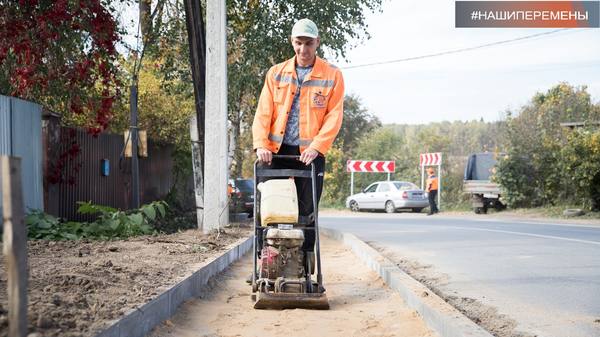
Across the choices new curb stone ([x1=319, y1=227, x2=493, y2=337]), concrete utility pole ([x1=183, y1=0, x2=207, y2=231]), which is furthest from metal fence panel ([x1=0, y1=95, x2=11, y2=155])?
new curb stone ([x1=319, y1=227, x2=493, y2=337])

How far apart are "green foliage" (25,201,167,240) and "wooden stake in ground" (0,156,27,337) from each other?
632 cm

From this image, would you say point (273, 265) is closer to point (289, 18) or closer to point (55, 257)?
point (55, 257)

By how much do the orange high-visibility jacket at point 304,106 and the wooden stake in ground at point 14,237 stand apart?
3.35 metres

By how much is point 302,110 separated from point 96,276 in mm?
2258

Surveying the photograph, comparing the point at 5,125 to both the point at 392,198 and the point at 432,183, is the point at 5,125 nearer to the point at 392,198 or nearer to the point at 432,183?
the point at 432,183

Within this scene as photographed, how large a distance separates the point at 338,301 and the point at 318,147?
1.39 metres

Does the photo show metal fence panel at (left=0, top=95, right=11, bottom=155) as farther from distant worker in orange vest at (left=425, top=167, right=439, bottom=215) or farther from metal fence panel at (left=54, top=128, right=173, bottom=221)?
distant worker in orange vest at (left=425, top=167, right=439, bottom=215)

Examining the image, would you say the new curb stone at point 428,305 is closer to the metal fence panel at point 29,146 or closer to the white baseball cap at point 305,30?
the white baseball cap at point 305,30

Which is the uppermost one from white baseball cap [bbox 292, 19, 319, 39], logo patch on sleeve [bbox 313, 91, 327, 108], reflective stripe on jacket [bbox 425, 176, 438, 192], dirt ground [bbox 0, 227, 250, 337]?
white baseball cap [bbox 292, 19, 319, 39]

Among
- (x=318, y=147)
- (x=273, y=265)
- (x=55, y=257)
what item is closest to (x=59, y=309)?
(x=273, y=265)

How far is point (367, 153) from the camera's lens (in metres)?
41.1

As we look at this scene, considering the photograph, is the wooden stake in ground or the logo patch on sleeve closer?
the wooden stake in ground

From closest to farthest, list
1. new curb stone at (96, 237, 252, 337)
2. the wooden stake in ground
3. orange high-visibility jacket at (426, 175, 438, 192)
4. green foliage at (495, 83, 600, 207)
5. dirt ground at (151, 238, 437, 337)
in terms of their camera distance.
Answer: the wooden stake in ground → new curb stone at (96, 237, 252, 337) → dirt ground at (151, 238, 437, 337) → green foliage at (495, 83, 600, 207) → orange high-visibility jacket at (426, 175, 438, 192)

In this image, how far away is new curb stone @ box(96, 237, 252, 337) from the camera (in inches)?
162
